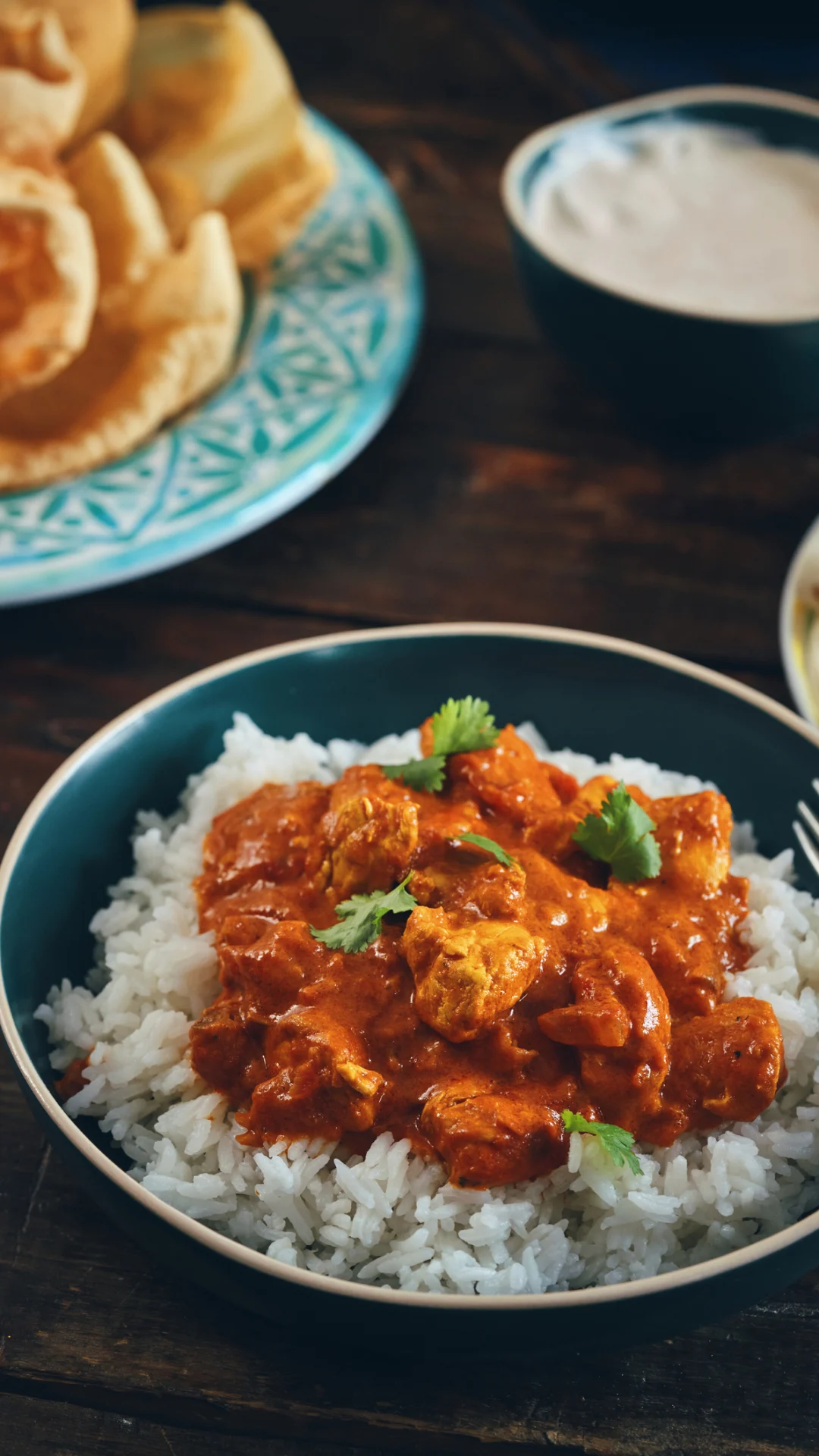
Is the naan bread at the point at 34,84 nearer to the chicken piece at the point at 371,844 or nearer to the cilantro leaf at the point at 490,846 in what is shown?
the chicken piece at the point at 371,844

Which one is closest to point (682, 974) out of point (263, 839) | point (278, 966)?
point (278, 966)

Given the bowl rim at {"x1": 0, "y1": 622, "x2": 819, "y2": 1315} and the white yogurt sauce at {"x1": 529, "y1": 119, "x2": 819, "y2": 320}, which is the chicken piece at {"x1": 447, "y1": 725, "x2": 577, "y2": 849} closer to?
the bowl rim at {"x1": 0, "y1": 622, "x2": 819, "y2": 1315}

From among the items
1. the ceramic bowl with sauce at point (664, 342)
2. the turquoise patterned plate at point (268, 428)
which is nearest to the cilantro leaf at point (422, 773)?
the turquoise patterned plate at point (268, 428)

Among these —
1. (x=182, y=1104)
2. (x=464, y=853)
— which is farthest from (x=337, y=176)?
(x=182, y=1104)

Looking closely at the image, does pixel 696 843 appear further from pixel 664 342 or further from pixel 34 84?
pixel 34 84

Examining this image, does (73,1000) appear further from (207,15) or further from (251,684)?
(207,15)

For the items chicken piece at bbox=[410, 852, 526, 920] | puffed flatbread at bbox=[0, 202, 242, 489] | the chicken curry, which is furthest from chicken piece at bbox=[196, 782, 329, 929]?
puffed flatbread at bbox=[0, 202, 242, 489]

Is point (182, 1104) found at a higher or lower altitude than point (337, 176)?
lower
